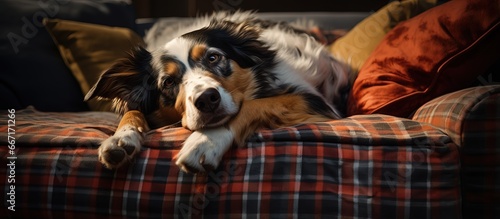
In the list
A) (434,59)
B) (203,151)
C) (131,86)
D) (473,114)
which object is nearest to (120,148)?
(203,151)

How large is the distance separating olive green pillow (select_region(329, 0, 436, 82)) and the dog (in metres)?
0.12

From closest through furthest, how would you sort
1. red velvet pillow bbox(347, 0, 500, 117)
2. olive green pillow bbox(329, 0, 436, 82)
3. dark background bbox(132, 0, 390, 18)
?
red velvet pillow bbox(347, 0, 500, 117) → olive green pillow bbox(329, 0, 436, 82) → dark background bbox(132, 0, 390, 18)

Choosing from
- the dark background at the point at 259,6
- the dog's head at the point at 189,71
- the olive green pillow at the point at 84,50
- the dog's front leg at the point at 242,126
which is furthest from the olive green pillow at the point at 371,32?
the dark background at the point at 259,6

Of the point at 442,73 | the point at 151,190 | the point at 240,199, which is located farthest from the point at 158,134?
the point at 442,73

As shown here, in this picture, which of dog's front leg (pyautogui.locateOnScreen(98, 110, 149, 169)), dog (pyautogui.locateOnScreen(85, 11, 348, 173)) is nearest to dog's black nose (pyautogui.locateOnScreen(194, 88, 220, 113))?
dog (pyautogui.locateOnScreen(85, 11, 348, 173))

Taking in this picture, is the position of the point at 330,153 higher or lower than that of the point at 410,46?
lower

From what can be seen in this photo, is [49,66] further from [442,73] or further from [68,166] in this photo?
[442,73]

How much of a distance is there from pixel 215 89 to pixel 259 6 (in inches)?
98.8

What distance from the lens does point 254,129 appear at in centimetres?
135

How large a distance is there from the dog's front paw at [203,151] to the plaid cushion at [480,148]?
68 cm

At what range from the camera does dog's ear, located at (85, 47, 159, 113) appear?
168 cm

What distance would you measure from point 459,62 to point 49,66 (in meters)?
1.85

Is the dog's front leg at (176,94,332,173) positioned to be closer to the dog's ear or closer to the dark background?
the dog's ear

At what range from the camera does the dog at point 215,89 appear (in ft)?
4.17
